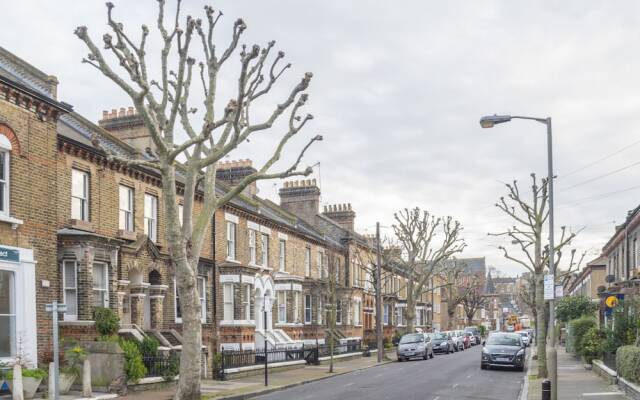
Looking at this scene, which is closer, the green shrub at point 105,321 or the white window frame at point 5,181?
the white window frame at point 5,181

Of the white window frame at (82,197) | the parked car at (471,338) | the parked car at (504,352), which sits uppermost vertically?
the white window frame at (82,197)

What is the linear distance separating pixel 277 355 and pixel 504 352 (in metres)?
10.5

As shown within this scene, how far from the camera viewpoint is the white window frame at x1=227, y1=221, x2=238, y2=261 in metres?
34.4

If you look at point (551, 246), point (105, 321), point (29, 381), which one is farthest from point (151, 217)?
point (551, 246)

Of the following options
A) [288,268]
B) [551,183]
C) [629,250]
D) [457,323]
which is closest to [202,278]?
[288,268]

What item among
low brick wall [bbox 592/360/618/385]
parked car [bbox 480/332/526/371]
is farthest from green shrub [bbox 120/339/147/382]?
parked car [bbox 480/332/526/371]

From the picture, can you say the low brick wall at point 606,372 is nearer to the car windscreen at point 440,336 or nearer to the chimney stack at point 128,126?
the chimney stack at point 128,126

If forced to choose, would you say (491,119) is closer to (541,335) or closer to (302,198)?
(541,335)

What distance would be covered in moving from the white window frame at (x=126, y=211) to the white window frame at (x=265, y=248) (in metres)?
12.4

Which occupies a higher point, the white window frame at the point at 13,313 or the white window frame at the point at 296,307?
the white window frame at the point at 13,313

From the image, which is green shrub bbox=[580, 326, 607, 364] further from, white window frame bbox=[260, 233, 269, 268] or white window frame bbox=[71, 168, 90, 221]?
white window frame bbox=[71, 168, 90, 221]

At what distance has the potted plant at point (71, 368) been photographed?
1962 cm

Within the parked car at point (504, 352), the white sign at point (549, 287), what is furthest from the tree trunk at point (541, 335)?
the white sign at point (549, 287)

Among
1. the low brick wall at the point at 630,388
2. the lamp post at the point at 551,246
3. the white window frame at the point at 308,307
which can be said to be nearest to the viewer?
the lamp post at the point at 551,246
